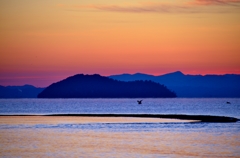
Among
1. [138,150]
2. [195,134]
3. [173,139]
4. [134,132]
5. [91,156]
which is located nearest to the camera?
[91,156]

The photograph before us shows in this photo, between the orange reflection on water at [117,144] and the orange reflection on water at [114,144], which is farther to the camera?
the orange reflection on water at [114,144]

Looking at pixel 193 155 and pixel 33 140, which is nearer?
pixel 193 155

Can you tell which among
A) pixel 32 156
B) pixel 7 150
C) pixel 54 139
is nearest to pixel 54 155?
pixel 32 156

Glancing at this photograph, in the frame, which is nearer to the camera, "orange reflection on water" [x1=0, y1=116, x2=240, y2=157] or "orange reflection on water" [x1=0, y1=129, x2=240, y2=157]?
"orange reflection on water" [x1=0, y1=116, x2=240, y2=157]

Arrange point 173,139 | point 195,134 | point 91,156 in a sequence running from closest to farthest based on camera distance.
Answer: point 91,156 → point 173,139 → point 195,134

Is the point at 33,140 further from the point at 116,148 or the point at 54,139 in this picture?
the point at 116,148

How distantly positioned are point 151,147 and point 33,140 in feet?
46.6

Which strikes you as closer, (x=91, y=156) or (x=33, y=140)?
(x=91, y=156)

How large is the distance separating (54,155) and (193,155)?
1143 centimetres

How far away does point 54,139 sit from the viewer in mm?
56906

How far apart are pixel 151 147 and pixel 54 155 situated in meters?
9.70

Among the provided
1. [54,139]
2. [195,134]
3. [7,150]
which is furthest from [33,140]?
[195,134]

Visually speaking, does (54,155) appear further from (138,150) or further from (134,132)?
(134,132)

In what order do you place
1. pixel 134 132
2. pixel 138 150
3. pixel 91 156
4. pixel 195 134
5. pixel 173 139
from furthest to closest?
pixel 134 132 < pixel 195 134 < pixel 173 139 < pixel 138 150 < pixel 91 156
